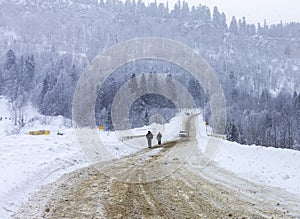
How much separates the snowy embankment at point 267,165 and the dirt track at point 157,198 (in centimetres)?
105

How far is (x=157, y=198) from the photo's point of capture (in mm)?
8125

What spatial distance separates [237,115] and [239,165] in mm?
111634

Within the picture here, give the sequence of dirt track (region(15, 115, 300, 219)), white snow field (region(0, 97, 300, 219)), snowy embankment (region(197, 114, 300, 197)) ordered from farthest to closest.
A: snowy embankment (region(197, 114, 300, 197)), white snow field (region(0, 97, 300, 219)), dirt track (region(15, 115, 300, 219))

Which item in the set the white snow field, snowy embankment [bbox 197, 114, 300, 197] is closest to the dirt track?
the white snow field

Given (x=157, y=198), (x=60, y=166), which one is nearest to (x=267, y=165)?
(x=157, y=198)

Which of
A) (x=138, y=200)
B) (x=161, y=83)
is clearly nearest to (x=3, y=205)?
(x=138, y=200)

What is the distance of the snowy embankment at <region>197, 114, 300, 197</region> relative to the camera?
36.4 ft

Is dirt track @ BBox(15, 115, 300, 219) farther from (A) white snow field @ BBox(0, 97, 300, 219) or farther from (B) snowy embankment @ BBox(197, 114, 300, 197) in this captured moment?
(B) snowy embankment @ BBox(197, 114, 300, 197)

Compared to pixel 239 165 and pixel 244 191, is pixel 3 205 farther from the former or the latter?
pixel 239 165

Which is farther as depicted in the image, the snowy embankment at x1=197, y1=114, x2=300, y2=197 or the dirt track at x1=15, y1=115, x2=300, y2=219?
the snowy embankment at x1=197, y1=114, x2=300, y2=197

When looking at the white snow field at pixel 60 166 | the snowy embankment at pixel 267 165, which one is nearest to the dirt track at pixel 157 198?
the white snow field at pixel 60 166

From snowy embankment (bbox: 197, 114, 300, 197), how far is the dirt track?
1.05m

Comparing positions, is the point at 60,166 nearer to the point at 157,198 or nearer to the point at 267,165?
the point at 157,198

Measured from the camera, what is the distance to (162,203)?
7617 mm
